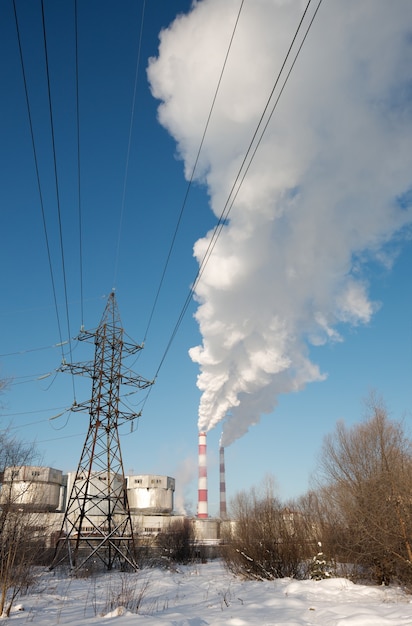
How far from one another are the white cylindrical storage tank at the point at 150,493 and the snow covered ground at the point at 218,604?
4737 cm

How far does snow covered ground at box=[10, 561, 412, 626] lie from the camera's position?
33.1 ft

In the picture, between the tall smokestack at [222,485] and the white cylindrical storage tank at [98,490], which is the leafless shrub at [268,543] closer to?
the white cylindrical storage tank at [98,490]

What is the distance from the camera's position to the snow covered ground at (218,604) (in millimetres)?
10094

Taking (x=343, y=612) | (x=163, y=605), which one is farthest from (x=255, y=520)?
(x=343, y=612)

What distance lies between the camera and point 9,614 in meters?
11.0

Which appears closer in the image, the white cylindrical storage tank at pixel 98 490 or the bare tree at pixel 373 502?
the bare tree at pixel 373 502

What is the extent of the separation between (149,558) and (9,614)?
24664mm

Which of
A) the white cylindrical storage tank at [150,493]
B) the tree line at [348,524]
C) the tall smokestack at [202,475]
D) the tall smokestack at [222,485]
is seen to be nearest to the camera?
the tree line at [348,524]

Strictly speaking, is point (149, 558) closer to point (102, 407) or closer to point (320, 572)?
point (102, 407)

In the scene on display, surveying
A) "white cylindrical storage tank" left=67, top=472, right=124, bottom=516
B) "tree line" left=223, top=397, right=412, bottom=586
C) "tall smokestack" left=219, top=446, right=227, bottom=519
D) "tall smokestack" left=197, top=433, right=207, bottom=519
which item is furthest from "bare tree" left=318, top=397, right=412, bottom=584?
"tall smokestack" left=219, top=446, right=227, bottom=519

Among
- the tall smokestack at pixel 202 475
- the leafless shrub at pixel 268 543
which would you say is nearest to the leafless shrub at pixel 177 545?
the leafless shrub at pixel 268 543

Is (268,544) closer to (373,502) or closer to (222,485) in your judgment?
(373,502)

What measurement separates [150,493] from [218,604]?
56720 mm

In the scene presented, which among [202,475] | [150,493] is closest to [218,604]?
[202,475]
